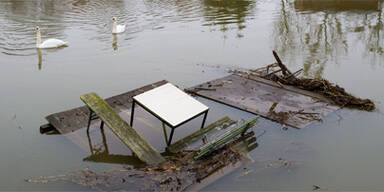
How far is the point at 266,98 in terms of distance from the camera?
33.6 feet

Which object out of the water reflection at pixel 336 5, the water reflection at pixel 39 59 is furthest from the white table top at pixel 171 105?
the water reflection at pixel 336 5

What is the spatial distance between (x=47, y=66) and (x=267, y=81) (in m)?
7.67

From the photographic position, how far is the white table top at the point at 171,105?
732 centimetres

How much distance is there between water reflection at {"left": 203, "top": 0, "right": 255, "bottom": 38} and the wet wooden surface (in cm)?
730

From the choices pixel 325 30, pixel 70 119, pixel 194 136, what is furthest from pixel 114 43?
pixel 325 30

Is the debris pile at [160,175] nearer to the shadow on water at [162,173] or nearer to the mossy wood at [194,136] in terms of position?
the shadow on water at [162,173]

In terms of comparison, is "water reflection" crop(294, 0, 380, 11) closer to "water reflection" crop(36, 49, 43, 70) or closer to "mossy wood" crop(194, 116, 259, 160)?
"water reflection" crop(36, 49, 43, 70)

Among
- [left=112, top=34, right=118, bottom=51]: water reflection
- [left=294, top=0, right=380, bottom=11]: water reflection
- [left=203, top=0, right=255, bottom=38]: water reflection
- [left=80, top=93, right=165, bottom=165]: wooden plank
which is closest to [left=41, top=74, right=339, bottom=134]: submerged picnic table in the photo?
[left=80, top=93, right=165, bottom=165]: wooden plank

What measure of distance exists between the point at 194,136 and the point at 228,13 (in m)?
16.8

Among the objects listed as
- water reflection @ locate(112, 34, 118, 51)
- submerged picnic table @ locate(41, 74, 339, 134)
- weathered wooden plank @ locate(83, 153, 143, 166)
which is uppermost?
water reflection @ locate(112, 34, 118, 51)

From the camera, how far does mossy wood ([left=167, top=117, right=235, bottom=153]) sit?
7660mm

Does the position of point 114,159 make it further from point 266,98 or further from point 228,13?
point 228,13

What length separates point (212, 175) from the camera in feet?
22.5

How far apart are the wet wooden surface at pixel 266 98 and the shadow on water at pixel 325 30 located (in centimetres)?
242
